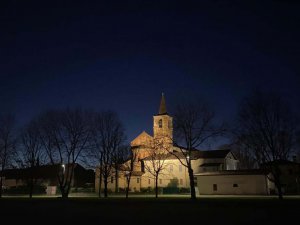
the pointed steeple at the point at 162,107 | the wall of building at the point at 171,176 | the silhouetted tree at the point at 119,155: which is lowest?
the wall of building at the point at 171,176

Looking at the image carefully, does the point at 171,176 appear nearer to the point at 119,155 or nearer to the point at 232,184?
the point at 232,184

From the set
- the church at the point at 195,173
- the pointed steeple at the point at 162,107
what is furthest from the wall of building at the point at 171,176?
the pointed steeple at the point at 162,107

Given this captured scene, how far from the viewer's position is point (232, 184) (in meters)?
61.1

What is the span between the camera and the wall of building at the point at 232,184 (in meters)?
58.9
